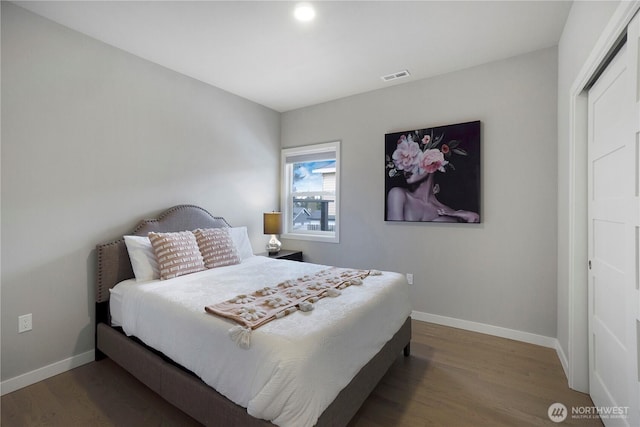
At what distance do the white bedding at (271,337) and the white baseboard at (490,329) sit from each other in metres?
1.07

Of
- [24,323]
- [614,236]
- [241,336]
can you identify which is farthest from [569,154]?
[24,323]

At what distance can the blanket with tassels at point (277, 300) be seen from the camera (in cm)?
145

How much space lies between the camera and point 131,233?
2691 millimetres

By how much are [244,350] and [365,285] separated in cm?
105

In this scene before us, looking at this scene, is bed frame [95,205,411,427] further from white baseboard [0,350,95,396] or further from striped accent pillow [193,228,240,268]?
striped accent pillow [193,228,240,268]

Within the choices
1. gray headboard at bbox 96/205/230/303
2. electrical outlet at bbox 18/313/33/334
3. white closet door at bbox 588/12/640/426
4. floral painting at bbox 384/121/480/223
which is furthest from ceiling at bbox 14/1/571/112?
electrical outlet at bbox 18/313/33/334

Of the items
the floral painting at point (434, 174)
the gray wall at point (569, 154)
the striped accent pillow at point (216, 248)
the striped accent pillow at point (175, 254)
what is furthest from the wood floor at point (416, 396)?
the floral painting at point (434, 174)

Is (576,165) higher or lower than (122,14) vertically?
lower

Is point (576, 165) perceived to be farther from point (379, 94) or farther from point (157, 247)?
point (157, 247)

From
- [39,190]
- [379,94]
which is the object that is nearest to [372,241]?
[379,94]

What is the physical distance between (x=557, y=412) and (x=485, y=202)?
5.75ft

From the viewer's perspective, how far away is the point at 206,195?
3.37 meters

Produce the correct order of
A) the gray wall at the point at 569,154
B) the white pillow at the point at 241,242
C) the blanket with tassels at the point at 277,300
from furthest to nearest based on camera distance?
the white pillow at the point at 241,242
the gray wall at the point at 569,154
the blanket with tassels at the point at 277,300

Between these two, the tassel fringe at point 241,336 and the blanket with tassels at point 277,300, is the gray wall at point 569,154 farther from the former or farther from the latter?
the tassel fringe at point 241,336
